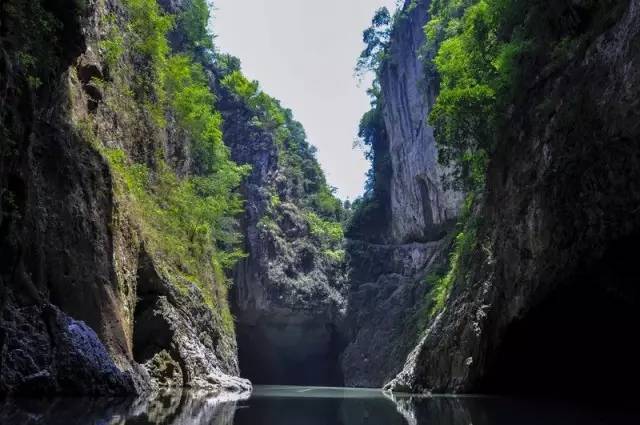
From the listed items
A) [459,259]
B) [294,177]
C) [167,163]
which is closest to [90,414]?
[167,163]

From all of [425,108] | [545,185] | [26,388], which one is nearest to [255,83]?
[425,108]

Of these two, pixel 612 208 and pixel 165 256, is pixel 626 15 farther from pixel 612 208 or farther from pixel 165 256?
pixel 165 256

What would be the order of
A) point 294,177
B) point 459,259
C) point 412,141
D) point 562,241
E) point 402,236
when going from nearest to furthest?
point 562,241 < point 459,259 < point 412,141 < point 402,236 < point 294,177

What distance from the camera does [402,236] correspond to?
3544cm

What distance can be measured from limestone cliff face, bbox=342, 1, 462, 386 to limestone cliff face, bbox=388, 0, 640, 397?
45.3 feet

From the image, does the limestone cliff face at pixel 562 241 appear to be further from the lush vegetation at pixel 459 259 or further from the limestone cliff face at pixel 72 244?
the limestone cliff face at pixel 72 244

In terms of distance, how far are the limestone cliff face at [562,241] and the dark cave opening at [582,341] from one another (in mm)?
26

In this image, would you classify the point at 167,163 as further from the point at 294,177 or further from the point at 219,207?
the point at 294,177

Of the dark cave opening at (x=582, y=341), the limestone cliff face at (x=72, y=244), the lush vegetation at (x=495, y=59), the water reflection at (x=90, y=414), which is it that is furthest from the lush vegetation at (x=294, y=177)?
the water reflection at (x=90, y=414)

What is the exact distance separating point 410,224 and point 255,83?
14994 mm

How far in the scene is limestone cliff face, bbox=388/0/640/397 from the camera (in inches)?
353

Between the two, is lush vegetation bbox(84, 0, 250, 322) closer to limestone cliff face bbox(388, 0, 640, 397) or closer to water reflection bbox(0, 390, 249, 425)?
water reflection bbox(0, 390, 249, 425)

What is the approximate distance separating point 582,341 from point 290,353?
27996 millimetres

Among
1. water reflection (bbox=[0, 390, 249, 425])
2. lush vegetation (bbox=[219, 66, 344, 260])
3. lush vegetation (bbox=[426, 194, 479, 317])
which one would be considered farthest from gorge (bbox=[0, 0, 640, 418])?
lush vegetation (bbox=[219, 66, 344, 260])
